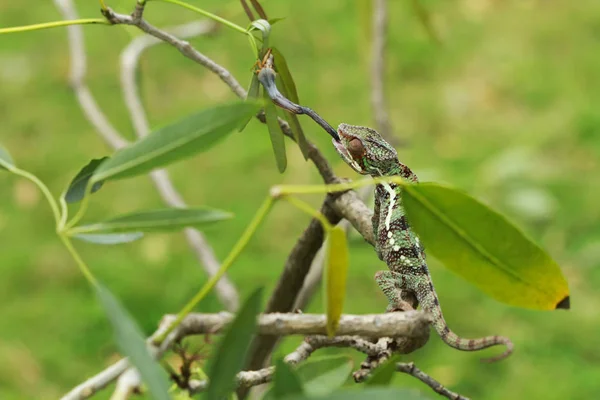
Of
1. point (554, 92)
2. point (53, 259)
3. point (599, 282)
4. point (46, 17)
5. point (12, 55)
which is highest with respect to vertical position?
point (554, 92)

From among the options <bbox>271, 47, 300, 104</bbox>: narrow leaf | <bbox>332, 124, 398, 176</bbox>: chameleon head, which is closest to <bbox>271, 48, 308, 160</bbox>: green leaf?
<bbox>271, 47, 300, 104</bbox>: narrow leaf

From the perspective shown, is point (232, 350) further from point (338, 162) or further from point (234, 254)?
point (338, 162)

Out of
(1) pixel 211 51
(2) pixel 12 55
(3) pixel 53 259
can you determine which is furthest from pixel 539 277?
(2) pixel 12 55

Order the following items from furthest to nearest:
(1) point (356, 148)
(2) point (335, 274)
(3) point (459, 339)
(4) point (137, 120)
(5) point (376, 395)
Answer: (4) point (137, 120) → (1) point (356, 148) → (3) point (459, 339) → (2) point (335, 274) → (5) point (376, 395)

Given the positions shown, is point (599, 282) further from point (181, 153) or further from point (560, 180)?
point (181, 153)

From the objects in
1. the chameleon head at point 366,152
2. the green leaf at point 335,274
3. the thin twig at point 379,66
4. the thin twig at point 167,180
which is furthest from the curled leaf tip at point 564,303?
the thin twig at point 379,66

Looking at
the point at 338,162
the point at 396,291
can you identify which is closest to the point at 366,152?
the point at 396,291

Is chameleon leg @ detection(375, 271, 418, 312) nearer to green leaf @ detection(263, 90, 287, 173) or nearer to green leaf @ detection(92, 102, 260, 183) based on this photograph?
green leaf @ detection(263, 90, 287, 173)

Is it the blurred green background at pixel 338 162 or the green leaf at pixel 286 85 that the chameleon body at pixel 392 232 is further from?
the blurred green background at pixel 338 162
